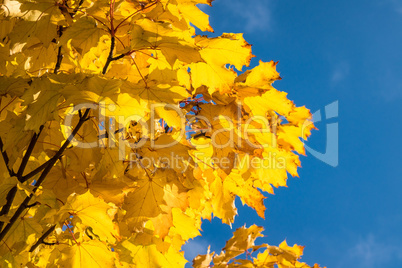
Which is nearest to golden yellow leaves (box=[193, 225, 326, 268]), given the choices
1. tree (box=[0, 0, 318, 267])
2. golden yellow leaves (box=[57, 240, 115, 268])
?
tree (box=[0, 0, 318, 267])

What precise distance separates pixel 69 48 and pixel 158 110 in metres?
0.78

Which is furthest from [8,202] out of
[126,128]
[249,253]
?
[249,253]

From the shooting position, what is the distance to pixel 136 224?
1.92 m

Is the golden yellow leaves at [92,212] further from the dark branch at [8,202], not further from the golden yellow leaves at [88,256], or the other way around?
the dark branch at [8,202]

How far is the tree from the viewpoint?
66.5 inches

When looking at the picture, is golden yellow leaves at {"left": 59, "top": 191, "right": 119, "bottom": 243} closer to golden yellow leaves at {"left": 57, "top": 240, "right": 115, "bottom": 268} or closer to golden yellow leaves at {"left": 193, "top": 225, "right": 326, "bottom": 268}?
golden yellow leaves at {"left": 57, "top": 240, "right": 115, "bottom": 268}

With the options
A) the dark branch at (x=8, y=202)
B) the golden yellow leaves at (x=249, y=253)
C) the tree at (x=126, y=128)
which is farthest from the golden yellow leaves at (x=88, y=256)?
the golden yellow leaves at (x=249, y=253)

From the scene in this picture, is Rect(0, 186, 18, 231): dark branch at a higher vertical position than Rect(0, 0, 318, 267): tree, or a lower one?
lower

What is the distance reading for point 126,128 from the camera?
196cm

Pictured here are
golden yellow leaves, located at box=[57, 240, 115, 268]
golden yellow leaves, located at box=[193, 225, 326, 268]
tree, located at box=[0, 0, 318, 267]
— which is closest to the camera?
tree, located at box=[0, 0, 318, 267]

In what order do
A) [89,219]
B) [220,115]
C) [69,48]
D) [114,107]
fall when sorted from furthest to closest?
[69,48] < [220,115] < [89,219] < [114,107]

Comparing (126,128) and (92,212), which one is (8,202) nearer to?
(92,212)

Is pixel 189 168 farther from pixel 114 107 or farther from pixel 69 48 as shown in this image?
pixel 69 48

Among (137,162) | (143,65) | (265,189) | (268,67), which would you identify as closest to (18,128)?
(137,162)
